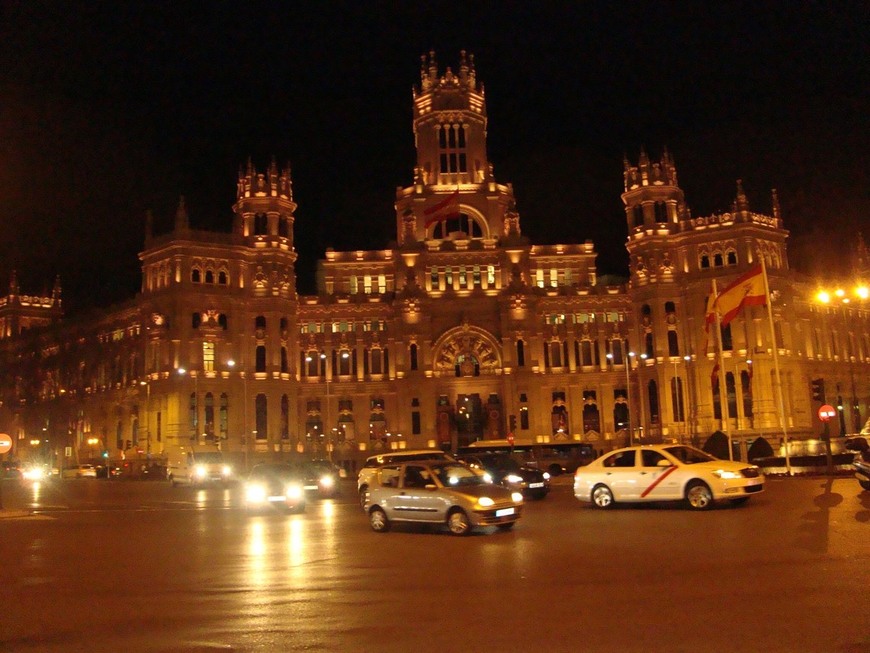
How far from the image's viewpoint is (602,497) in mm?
26031

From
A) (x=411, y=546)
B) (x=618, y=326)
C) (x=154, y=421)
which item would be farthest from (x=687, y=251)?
(x=411, y=546)

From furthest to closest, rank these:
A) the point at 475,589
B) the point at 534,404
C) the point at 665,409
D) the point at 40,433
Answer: the point at 40,433
the point at 534,404
the point at 665,409
the point at 475,589

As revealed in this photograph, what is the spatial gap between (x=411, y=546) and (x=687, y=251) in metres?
69.8

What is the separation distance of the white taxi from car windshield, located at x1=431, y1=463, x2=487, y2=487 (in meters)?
4.83

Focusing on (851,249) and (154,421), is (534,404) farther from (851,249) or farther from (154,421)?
(851,249)

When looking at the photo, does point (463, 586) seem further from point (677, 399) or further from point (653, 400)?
point (653, 400)

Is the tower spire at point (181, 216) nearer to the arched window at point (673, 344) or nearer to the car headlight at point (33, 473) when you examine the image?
the car headlight at point (33, 473)

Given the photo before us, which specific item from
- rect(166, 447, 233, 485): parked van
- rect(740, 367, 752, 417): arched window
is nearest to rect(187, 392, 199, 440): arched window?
rect(166, 447, 233, 485): parked van

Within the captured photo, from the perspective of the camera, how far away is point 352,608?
1181cm

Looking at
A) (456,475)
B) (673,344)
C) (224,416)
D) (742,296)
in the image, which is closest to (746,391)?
(673,344)

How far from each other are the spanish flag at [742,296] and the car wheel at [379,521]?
2732cm

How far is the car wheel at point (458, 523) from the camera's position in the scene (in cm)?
2039

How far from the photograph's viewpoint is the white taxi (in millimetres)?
23766

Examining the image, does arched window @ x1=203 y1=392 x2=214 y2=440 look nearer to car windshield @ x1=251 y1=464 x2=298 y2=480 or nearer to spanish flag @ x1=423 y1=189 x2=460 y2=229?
spanish flag @ x1=423 y1=189 x2=460 y2=229
